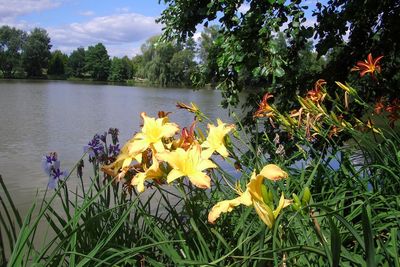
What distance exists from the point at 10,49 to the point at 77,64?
1460 cm

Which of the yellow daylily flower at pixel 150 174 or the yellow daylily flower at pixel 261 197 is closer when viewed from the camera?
the yellow daylily flower at pixel 261 197

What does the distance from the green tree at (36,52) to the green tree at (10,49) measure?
1316 millimetres

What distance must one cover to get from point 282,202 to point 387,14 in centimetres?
341

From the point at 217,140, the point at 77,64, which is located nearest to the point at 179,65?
the point at 77,64

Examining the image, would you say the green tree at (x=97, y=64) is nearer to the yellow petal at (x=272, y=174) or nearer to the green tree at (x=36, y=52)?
the green tree at (x=36, y=52)

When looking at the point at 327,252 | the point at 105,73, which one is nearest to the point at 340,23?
the point at 327,252

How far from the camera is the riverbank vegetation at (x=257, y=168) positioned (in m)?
1.17

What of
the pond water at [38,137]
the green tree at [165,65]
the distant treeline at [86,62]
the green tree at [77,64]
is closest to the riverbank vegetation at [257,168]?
the pond water at [38,137]

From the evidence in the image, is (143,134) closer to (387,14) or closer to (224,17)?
(224,17)

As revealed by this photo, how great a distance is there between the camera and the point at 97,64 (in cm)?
8825

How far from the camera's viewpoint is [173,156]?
1.19 m

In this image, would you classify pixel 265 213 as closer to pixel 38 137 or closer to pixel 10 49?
pixel 38 137

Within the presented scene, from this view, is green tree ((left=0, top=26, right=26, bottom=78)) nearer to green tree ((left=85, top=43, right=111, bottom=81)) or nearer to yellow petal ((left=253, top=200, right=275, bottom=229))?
green tree ((left=85, top=43, right=111, bottom=81))

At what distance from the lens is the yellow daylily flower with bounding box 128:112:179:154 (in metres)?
1.30
